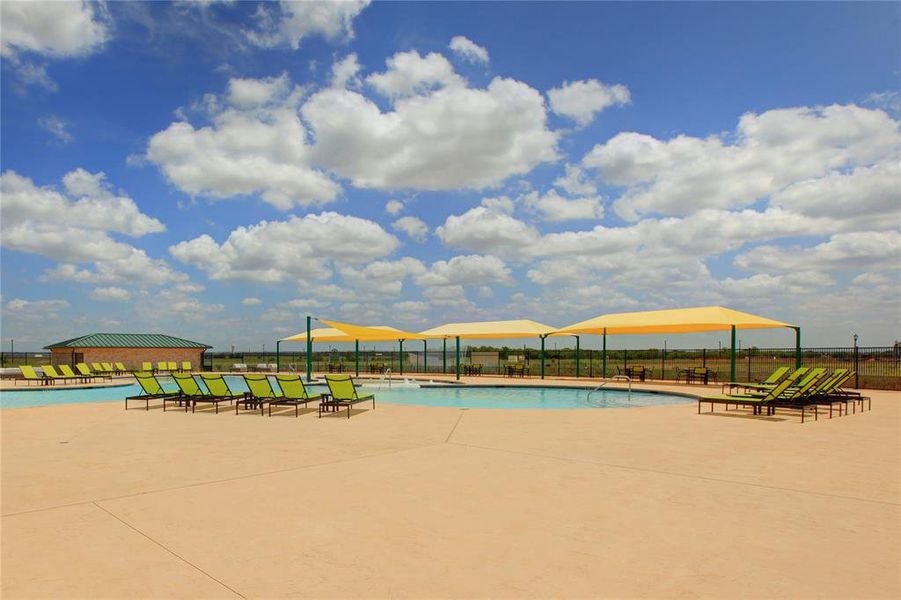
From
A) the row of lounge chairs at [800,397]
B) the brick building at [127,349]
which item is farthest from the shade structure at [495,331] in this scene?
the brick building at [127,349]

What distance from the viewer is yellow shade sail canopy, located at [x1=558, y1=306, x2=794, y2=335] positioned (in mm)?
18250

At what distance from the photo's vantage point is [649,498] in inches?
196

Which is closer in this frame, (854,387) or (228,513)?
(228,513)

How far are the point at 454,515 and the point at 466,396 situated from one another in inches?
575

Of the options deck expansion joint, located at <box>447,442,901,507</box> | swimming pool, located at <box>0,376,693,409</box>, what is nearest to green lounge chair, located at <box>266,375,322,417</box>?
swimming pool, located at <box>0,376,693,409</box>

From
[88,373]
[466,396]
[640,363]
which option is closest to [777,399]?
[466,396]

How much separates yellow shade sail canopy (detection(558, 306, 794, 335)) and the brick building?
23.7m

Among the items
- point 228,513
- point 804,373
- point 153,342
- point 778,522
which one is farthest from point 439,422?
point 153,342

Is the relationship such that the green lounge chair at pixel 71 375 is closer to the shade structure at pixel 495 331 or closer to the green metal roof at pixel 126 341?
the green metal roof at pixel 126 341

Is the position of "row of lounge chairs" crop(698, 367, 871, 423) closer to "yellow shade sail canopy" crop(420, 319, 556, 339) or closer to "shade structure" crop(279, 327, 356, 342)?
"yellow shade sail canopy" crop(420, 319, 556, 339)

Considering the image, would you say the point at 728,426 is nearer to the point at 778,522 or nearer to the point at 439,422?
the point at 439,422

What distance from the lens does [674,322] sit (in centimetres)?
1872

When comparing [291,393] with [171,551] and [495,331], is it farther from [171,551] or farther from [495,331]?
[495,331]

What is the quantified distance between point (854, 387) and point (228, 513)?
65.2 feet
